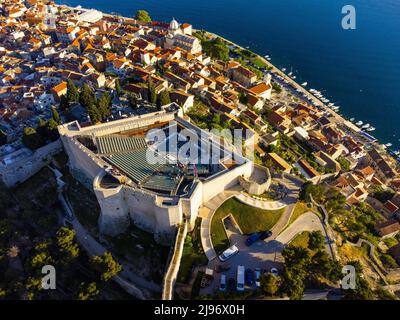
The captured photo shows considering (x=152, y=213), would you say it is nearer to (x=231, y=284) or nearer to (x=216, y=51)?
(x=231, y=284)

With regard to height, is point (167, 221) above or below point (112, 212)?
above

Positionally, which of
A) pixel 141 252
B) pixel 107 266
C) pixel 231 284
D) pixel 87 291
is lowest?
pixel 87 291

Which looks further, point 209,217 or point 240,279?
point 209,217

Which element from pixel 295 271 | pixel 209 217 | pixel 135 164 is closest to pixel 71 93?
pixel 135 164

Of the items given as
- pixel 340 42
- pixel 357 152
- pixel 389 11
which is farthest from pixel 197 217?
pixel 389 11

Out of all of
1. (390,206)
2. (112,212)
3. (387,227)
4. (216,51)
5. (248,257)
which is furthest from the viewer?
(216,51)
